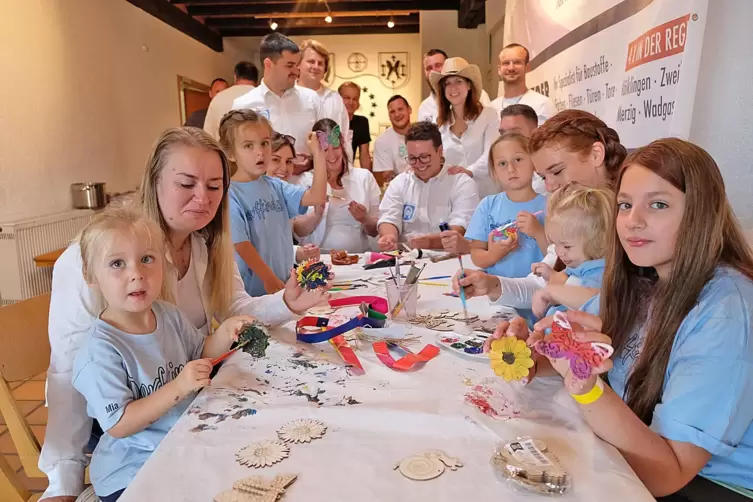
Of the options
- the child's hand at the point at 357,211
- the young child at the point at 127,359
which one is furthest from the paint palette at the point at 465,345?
the child's hand at the point at 357,211

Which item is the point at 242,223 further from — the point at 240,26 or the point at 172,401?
the point at 240,26

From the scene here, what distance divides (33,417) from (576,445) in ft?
9.85

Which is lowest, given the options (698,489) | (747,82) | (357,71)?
(698,489)

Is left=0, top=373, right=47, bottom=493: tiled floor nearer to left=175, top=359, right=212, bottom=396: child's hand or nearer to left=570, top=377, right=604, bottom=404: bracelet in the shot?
left=175, top=359, right=212, bottom=396: child's hand

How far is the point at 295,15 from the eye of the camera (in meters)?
8.07

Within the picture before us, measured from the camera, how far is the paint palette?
1377mm

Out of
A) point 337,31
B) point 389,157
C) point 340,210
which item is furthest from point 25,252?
point 337,31

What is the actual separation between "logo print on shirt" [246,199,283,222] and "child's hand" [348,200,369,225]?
1.02 meters

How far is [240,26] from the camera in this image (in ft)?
28.9

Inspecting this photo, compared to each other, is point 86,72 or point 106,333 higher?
point 86,72

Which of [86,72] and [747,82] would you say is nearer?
[747,82]

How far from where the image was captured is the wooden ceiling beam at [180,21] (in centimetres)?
665

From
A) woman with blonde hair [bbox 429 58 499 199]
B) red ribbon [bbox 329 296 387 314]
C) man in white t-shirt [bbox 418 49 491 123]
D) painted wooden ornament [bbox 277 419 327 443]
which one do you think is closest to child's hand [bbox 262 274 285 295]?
red ribbon [bbox 329 296 387 314]

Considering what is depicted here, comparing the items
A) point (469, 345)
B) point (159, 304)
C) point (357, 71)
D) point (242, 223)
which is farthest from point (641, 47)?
point (357, 71)
